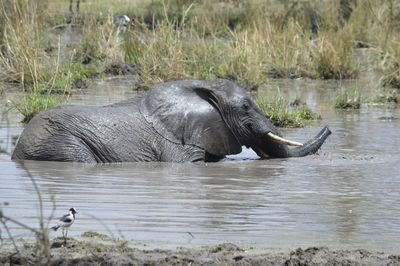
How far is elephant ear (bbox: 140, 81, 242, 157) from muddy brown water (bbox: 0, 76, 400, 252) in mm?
249

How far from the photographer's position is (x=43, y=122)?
11.2 meters

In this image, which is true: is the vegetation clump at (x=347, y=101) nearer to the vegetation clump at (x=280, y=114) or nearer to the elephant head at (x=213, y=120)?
the vegetation clump at (x=280, y=114)

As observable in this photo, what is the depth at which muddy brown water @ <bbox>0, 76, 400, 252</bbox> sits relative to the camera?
781 cm

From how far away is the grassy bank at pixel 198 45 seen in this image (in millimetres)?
17125

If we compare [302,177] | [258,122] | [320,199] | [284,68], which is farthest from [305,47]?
[320,199]

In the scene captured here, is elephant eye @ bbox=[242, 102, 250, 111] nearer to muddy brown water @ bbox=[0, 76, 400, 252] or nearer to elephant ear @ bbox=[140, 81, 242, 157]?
elephant ear @ bbox=[140, 81, 242, 157]

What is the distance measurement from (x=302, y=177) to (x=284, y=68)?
10.1 m

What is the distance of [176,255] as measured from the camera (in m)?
6.89

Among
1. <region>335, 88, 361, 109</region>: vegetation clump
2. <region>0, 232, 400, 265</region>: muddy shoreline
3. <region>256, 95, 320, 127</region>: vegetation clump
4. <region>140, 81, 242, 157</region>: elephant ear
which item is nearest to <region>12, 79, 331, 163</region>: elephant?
<region>140, 81, 242, 157</region>: elephant ear

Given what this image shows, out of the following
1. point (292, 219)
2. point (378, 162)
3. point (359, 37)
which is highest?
point (292, 219)

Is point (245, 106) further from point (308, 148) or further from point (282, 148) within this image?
point (308, 148)

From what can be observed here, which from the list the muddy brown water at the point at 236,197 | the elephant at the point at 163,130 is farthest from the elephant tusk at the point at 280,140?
the muddy brown water at the point at 236,197

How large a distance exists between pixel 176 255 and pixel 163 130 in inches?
189

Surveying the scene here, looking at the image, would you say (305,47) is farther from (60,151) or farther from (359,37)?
(60,151)
